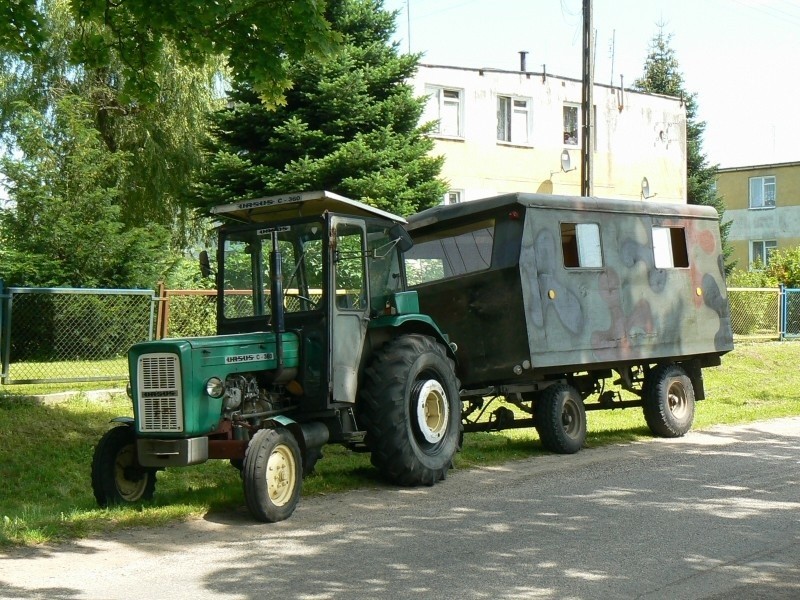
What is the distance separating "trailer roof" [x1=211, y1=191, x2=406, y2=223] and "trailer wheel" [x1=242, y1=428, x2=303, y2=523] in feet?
6.93

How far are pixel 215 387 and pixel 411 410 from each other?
2.29 meters

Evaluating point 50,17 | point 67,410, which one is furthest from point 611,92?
point 67,410

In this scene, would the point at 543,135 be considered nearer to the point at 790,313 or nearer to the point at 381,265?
the point at 790,313

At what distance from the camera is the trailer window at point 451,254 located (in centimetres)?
1325

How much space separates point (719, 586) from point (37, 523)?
500 cm

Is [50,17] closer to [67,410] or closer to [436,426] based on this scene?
[67,410]

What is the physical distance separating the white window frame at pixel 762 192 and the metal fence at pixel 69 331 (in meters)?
39.8

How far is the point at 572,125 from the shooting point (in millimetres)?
36875

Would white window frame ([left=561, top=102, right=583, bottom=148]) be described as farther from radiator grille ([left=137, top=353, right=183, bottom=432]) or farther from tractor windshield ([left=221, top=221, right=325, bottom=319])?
radiator grille ([left=137, top=353, right=183, bottom=432])

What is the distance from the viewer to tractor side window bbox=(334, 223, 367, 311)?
10493mm

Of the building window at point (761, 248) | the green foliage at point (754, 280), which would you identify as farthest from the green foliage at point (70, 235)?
the building window at point (761, 248)

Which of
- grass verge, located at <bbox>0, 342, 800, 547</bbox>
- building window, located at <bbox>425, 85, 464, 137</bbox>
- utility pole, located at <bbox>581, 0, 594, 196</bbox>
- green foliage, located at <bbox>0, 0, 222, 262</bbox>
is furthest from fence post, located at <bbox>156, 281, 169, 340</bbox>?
building window, located at <bbox>425, 85, 464, 137</bbox>

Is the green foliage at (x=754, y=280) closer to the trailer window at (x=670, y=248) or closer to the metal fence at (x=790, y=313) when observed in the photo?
the metal fence at (x=790, y=313)

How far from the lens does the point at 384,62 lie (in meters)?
23.6
